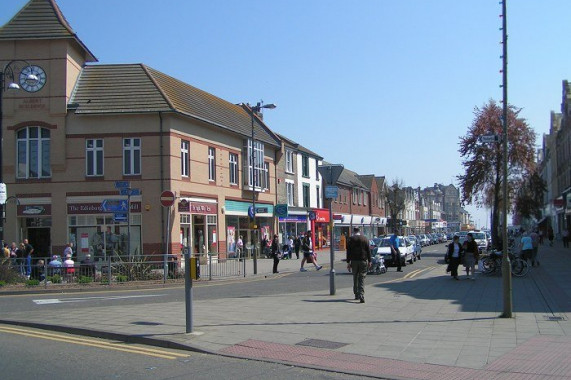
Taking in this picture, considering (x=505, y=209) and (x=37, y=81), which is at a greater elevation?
(x=37, y=81)

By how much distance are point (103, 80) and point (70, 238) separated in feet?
29.9

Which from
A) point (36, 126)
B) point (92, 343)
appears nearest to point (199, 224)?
point (36, 126)

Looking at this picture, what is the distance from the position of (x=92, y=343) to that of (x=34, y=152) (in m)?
23.2

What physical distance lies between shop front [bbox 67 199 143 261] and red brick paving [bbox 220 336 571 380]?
71.4 feet

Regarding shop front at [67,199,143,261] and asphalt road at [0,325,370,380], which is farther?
shop front at [67,199,143,261]

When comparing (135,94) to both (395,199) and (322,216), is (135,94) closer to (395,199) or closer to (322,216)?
(322,216)

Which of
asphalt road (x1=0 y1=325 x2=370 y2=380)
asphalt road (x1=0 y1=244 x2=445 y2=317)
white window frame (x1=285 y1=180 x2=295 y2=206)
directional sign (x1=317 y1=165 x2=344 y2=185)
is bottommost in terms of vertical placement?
asphalt road (x1=0 y1=244 x2=445 y2=317)

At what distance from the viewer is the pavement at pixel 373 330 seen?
7.62 m

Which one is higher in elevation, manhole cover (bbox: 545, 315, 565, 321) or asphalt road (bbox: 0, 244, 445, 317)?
manhole cover (bbox: 545, 315, 565, 321)

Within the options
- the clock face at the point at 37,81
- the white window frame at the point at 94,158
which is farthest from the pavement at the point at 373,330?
the clock face at the point at 37,81

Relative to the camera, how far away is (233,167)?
36.8 meters

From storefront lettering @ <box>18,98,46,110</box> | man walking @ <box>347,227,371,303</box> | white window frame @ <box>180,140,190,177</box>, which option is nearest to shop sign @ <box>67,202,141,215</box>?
white window frame @ <box>180,140,190,177</box>

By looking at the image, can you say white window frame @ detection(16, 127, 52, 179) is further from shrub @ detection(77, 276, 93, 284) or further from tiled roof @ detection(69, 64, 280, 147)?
shrub @ detection(77, 276, 93, 284)

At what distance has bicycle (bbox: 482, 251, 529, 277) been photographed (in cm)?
2053
